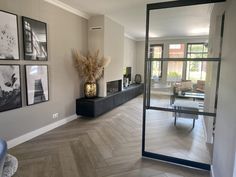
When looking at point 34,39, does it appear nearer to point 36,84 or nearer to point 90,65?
point 36,84

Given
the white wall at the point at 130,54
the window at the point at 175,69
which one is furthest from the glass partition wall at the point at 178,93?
the white wall at the point at 130,54

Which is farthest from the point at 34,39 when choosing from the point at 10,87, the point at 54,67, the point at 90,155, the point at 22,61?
the point at 90,155

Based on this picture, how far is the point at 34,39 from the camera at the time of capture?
344cm

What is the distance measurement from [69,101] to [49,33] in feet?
5.90

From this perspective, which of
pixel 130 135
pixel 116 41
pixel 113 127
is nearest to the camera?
pixel 130 135

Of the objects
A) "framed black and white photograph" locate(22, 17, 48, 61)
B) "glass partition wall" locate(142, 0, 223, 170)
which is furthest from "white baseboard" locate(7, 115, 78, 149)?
"glass partition wall" locate(142, 0, 223, 170)

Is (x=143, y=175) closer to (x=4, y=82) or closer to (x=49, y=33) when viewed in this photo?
(x=4, y=82)

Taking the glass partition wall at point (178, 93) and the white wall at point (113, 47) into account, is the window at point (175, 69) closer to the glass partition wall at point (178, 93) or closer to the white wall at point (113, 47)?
the glass partition wall at point (178, 93)

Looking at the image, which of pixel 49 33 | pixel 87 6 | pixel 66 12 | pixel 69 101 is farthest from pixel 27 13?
pixel 69 101

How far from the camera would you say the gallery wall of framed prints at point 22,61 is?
9.48ft

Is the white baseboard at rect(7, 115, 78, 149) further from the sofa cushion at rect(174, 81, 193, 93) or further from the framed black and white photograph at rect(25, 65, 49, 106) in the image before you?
the sofa cushion at rect(174, 81, 193, 93)

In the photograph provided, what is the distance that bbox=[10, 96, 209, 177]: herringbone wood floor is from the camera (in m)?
2.45

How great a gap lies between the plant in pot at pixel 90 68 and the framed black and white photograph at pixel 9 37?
1.70 m

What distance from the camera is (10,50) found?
2.97 m
